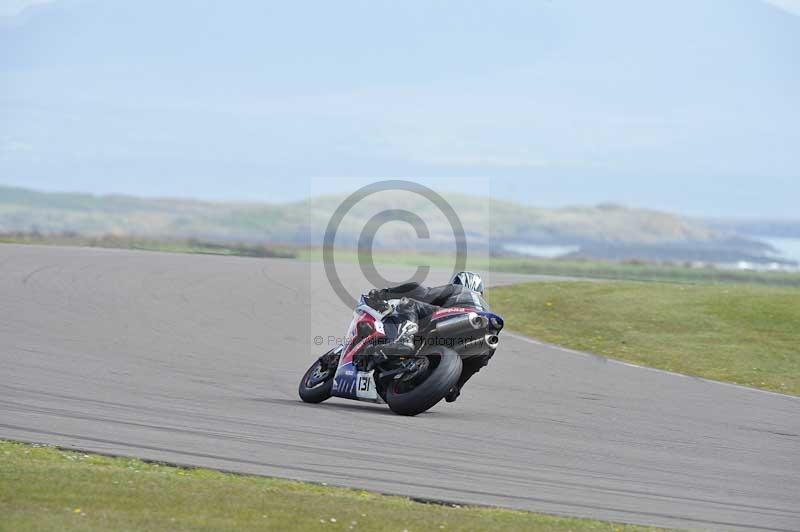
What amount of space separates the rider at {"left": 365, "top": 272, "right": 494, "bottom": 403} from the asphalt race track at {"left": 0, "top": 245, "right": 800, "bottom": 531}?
0.70m

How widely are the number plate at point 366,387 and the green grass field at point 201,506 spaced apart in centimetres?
386

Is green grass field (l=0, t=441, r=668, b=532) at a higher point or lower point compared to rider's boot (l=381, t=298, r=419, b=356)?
lower

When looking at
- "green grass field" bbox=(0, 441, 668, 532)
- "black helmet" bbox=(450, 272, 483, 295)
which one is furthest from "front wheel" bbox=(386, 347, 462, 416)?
"green grass field" bbox=(0, 441, 668, 532)

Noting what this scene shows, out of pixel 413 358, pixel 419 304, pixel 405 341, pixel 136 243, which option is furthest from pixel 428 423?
pixel 136 243

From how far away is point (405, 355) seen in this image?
12992 mm

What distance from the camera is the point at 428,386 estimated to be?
12.8 metres

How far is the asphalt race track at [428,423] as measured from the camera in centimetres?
996

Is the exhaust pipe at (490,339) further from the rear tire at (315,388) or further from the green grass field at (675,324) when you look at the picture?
the green grass field at (675,324)

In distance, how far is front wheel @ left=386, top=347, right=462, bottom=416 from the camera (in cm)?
1270

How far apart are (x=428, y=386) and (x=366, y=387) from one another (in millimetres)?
921

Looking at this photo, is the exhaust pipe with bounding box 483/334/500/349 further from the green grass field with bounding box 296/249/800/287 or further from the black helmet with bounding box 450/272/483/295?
the green grass field with bounding box 296/249/800/287

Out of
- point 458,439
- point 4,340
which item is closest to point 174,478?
point 458,439

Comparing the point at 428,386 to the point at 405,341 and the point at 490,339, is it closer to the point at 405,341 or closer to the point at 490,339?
the point at 405,341

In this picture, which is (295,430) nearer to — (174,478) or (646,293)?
(174,478)
